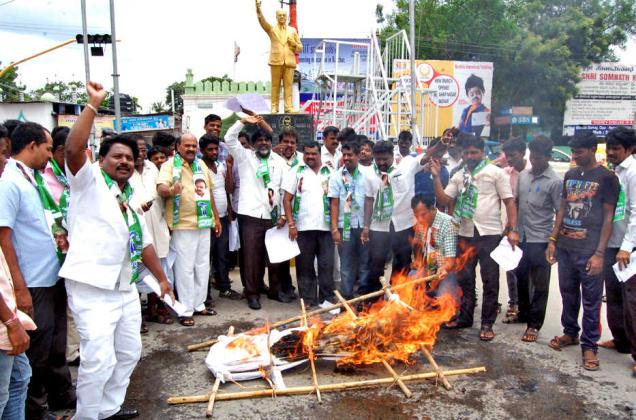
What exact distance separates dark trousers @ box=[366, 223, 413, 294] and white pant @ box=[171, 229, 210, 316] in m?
1.93

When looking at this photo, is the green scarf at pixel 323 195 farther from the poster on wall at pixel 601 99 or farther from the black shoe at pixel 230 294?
the poster on wall at pixel 601 99

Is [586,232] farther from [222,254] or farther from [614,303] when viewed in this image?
[222,254]

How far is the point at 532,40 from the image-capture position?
86.4 ft

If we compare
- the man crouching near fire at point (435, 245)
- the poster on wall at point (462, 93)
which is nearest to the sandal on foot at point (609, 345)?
the man crouching near fire at point (435, 245)

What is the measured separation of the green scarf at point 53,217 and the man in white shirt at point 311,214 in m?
2.82

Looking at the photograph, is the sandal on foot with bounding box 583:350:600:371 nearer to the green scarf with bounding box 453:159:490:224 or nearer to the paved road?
the paved road

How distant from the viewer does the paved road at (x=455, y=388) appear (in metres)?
3.73

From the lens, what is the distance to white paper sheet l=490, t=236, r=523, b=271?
Result: 4914 millimetres

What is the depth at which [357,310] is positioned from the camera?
593 centimetres

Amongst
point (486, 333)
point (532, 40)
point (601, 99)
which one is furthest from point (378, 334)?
point (601, 99)

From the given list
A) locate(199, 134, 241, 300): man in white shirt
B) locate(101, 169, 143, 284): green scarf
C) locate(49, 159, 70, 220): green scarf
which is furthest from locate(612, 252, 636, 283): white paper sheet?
locate(49, 159, 70, 220): green scarf

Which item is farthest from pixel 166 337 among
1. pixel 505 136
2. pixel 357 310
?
pixel 505 136

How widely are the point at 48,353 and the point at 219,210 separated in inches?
121

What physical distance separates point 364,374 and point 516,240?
205 cm
